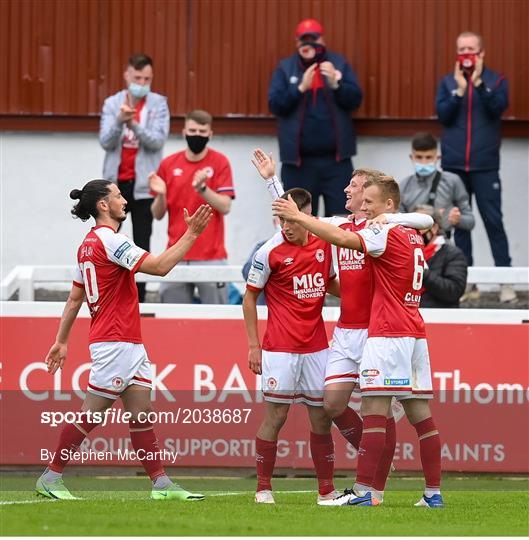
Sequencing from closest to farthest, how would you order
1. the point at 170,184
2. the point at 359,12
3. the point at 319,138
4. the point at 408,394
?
1. the point at 408,394
2. the point at 170,184
3. the point at 319,138
4. the point at 359,12

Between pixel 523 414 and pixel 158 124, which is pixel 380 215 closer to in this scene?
pixel 523 414

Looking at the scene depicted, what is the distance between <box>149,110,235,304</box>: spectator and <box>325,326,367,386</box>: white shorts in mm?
3673

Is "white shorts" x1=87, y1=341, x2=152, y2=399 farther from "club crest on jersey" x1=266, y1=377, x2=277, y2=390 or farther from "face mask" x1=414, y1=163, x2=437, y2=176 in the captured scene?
"face mask" x1=414, y1=163, x2=437, y2=176

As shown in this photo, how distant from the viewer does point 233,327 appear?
502 inches

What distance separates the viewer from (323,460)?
34.9 ft

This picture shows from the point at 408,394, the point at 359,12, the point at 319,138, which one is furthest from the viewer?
the point at 359,12

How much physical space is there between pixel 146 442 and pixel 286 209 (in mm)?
1941

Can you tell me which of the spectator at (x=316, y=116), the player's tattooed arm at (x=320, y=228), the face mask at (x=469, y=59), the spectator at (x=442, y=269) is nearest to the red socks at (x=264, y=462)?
the player's tattooed arm at (x=320, y=228)

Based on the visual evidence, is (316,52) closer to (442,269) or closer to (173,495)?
(442,269)

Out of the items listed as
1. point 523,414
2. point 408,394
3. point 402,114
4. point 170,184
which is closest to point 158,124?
point 170,184

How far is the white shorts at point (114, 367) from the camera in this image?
1041 cm

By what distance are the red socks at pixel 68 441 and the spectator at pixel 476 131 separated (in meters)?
6.03

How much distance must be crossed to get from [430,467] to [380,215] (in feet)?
5.36

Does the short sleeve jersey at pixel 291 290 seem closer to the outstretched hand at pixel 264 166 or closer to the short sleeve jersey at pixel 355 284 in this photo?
the short sleeve jersey at pixel 355 284
